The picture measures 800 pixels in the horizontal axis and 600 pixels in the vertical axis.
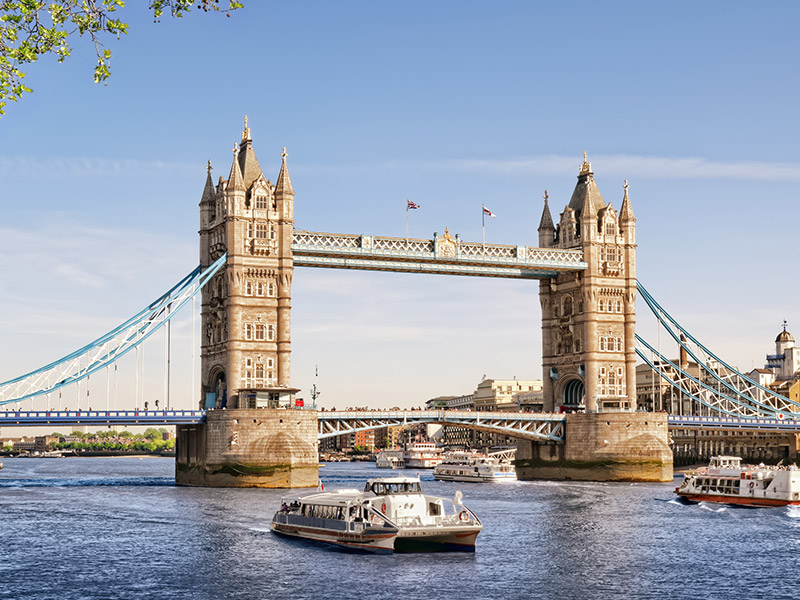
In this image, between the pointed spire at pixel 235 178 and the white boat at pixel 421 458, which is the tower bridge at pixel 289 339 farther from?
the white boat at pixel 421 458

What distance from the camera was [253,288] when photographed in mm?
104312

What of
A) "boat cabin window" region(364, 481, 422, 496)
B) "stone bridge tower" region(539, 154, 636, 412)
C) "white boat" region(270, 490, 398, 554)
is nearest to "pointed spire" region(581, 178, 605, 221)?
"stone bridge tower" region(539, 154, 636, 412)

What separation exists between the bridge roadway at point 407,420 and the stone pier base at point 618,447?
2727 mm

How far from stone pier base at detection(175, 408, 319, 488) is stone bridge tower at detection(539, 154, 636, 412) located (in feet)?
110

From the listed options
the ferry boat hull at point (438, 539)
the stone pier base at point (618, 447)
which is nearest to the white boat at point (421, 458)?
the stone pier base at point (618, 447)

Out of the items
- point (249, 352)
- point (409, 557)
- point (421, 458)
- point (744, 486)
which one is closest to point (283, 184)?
point (249, 352)

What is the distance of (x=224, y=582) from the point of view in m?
45.2

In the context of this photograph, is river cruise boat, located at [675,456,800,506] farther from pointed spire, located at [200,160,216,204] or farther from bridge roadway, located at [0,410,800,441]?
pointed spire, located at [200,160,216,204]

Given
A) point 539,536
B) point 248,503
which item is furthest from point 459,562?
point 248,503

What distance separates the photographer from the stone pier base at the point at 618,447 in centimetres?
11400

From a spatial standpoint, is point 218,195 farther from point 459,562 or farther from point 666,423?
point 459,562

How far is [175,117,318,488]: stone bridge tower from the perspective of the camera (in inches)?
3890

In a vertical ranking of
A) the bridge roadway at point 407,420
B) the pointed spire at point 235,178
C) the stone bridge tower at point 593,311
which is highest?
the pointed spire at point 235,178

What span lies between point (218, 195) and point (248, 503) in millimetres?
38289
